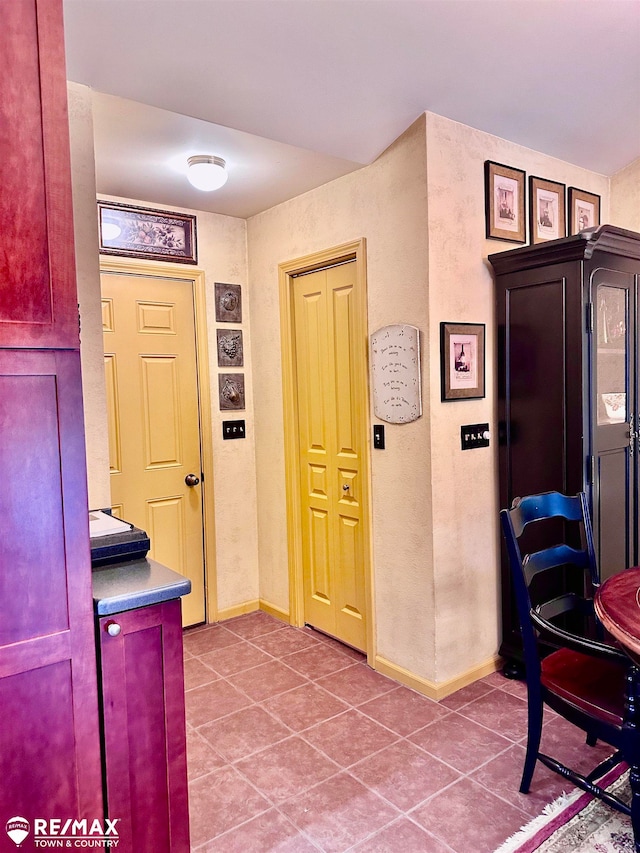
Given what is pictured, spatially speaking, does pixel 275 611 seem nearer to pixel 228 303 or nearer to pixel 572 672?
pixel 228 303

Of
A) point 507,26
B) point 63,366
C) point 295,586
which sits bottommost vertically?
point 295,586

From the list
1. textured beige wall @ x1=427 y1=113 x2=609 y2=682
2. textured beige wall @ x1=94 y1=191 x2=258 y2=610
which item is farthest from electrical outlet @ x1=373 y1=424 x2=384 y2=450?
textured beige wall @ x1=94 y1=191 x2=258 y2=610

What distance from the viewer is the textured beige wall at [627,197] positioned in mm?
3414

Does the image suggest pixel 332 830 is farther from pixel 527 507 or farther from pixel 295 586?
pixel 295 586

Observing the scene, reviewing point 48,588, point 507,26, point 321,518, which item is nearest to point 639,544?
point 321,518

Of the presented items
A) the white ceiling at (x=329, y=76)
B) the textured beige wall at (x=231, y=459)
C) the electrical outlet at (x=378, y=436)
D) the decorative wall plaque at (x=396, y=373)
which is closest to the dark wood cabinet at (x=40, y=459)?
the white ceiling at (x=329, y=76)

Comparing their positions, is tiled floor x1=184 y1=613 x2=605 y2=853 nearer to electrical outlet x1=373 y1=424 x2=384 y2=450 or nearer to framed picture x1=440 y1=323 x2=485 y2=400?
electrical outlet x1=373 y1=424 x2=384 y2=450

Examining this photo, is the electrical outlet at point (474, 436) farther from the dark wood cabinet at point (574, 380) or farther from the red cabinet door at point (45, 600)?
the red cabinet door at point (45, 600)

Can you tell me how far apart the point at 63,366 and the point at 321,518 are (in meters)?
2.34

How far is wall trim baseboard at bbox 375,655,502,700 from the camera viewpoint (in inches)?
108

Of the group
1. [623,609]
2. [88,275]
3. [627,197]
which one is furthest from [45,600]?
[627,197]

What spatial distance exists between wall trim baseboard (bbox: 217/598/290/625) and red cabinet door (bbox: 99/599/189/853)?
2229 millimetres

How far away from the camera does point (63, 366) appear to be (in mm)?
1372

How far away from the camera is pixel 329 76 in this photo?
229 centimetres
